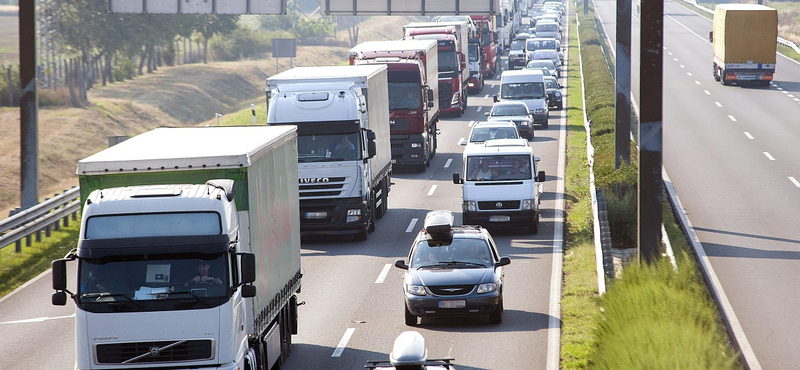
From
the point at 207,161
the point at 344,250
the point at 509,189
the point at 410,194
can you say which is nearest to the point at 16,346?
the point at 207,161

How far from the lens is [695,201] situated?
29.1 metres

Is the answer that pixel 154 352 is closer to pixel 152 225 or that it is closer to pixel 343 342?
pixel 152 225

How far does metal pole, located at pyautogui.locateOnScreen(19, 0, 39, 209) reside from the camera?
26406mm

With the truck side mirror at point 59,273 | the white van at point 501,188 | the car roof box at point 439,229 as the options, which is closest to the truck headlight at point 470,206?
the white van at point 501,188

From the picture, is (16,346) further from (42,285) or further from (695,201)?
(695,201)

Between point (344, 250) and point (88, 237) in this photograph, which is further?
point (344, 250)

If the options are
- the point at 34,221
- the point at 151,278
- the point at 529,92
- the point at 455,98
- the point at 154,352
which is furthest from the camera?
the point at 455,98

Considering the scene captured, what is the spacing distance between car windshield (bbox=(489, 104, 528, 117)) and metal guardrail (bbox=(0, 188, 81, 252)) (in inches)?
805

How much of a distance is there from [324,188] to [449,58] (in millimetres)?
26269

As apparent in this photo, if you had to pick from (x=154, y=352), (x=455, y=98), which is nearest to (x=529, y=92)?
(x=455, y=98)

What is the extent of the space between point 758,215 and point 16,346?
17.9 metres

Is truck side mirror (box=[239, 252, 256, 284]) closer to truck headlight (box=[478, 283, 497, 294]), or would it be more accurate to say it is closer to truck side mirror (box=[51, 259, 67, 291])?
truck side mirror (box=[51, 259, 67, 291])

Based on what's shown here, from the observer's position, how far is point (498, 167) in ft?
87.2

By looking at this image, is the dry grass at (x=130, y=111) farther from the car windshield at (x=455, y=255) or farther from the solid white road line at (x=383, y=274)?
the car windshield at (x=455, y=255)
